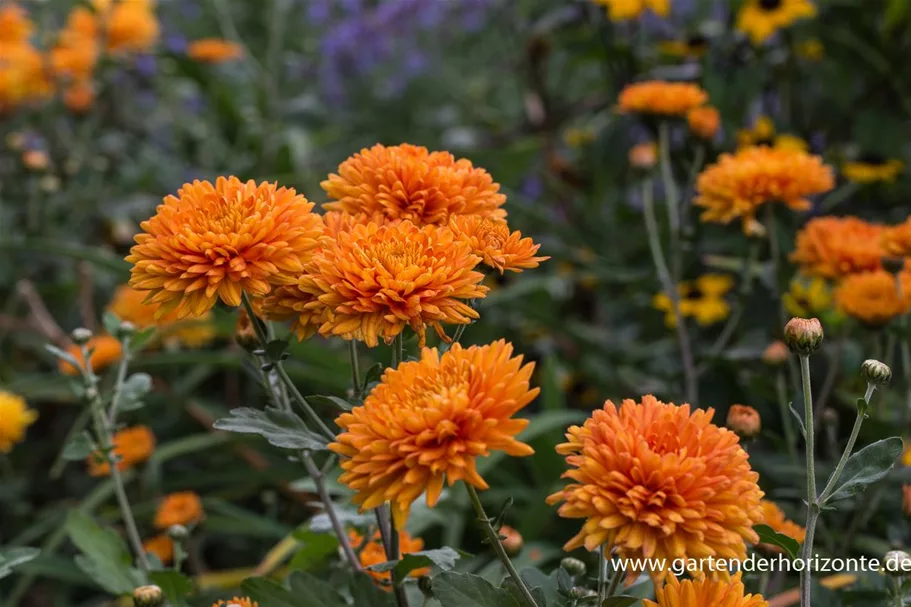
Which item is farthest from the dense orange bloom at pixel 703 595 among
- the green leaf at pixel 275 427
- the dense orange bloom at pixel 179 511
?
the dense orange bloom at pixel 179 511

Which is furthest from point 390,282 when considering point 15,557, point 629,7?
point 629,7

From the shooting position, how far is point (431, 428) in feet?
1.65

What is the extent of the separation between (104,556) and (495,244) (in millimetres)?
591

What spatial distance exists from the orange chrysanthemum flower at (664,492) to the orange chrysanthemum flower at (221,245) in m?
0.25

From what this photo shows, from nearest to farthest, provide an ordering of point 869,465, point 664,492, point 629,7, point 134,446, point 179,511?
point 664,492
point 869,465
point 179,511
point 134,446
point 629,7

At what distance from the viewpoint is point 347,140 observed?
2371mm

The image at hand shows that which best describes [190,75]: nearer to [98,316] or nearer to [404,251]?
[98,316]

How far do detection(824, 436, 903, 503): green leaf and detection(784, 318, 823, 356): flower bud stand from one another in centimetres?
8

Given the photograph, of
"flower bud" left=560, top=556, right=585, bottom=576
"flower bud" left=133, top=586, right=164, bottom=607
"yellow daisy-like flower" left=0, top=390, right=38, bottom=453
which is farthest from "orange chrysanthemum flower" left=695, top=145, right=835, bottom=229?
"yellow daisy-like flower" left=0, top=390, right=38, bottom=453

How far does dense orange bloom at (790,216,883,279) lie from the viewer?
1.00 meters

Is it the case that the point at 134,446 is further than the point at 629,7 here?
No

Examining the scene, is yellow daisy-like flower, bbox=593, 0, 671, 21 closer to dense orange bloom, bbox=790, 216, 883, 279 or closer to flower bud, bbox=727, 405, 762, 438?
dense orange bloom, bbox=790, 216, 883, 279

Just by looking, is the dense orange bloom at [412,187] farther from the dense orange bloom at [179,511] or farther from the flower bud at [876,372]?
the dense orange bloom at [179,511]

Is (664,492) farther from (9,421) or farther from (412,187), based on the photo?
(9,421)
